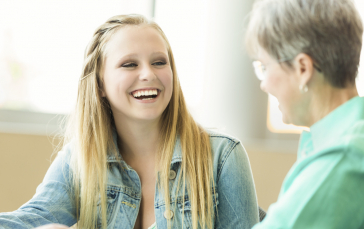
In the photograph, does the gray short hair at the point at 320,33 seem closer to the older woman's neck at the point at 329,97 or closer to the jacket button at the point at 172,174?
the older woman's neck at the point at 329,97

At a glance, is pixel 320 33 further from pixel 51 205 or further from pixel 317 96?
pixel 51 205

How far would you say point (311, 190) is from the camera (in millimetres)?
597

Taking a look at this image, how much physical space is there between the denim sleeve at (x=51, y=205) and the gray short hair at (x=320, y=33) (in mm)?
963

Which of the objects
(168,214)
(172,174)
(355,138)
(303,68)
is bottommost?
(168,214)

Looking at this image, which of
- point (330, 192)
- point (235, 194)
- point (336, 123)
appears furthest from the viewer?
point (235, 194)

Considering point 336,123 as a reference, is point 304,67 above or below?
above

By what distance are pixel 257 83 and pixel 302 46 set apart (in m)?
1.86

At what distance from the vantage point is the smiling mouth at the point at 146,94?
1.38 metres

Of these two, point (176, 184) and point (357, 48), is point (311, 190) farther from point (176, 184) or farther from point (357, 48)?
point (176, 184)

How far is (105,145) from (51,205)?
296mm

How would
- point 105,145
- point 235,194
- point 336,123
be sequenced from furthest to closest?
point 105,145, point 235,194, point 336,123

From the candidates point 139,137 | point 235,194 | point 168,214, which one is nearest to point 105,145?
point 139,137

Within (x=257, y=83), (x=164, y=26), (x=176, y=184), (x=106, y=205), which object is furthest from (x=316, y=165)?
(x=164, y=26)

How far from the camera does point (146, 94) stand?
4.51 ft
